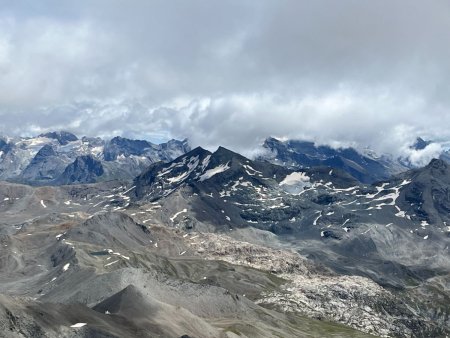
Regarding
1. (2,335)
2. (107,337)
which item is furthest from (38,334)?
(107,337)

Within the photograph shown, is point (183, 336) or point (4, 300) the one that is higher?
point (4, 300)

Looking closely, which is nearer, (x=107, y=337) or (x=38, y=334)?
(x=38, y=334)

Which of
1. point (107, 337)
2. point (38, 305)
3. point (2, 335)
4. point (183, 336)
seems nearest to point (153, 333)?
point (183, 336)

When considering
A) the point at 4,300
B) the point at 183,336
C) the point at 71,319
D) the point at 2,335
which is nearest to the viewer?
the point at 2,335

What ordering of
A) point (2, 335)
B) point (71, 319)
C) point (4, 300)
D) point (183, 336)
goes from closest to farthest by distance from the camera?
point (2, 335) → point (4, 300) → point (71, 319) → point (183, 336)

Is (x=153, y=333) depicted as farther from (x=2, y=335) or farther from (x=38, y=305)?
(x=2, y=335)

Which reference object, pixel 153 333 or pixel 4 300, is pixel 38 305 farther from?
pixel 153 333

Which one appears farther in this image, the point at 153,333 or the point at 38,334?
the point at 153,333

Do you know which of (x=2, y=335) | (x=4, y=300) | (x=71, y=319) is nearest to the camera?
(x=2, y=335)

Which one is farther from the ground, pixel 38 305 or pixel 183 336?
pixel 38 305
